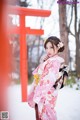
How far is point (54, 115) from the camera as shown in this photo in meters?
1.81

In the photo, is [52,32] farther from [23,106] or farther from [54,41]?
[23,106]

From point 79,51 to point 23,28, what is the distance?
364mm

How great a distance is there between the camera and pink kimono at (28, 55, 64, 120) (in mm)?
1788

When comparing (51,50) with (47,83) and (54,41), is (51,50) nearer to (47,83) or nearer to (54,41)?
(54,41)

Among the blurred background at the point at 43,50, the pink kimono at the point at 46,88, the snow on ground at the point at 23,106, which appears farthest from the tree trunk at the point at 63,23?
the snow on ground at the point at 23,106

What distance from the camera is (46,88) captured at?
5.87 ft

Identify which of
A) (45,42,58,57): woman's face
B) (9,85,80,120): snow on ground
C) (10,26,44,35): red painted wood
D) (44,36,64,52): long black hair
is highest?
(10,26,44,35): red painted wood

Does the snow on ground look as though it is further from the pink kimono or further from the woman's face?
the woman's face

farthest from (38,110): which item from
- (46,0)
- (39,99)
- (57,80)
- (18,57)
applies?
(46,0)

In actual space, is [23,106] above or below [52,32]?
below

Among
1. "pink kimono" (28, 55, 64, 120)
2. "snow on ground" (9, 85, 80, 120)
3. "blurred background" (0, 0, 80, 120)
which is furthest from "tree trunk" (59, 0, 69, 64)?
"snow on ground" (9, 85, 80, 120)

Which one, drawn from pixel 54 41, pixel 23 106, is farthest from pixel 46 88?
pixel 54 41

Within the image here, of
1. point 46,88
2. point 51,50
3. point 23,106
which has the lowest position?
point 23,106

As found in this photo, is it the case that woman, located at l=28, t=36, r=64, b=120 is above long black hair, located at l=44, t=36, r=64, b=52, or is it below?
below
